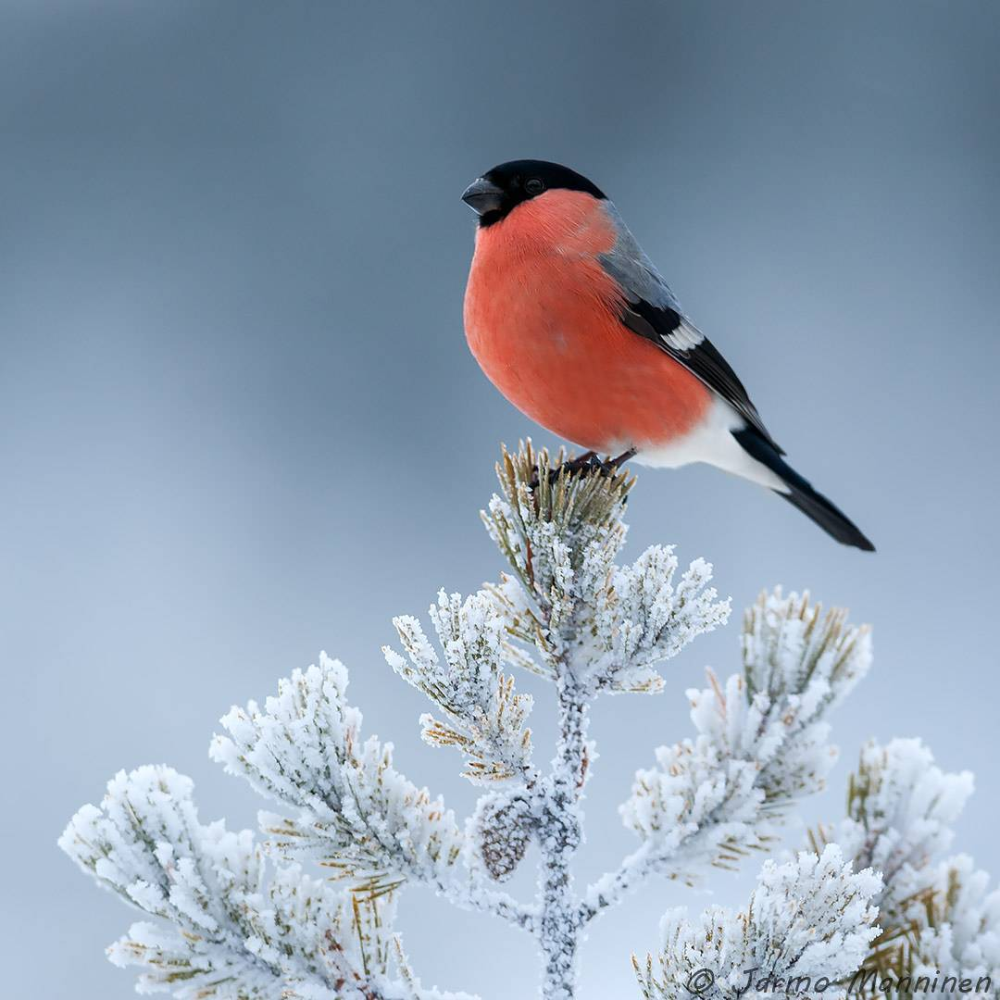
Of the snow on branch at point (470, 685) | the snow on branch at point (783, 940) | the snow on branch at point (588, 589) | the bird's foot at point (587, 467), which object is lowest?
the snow on branch at point (783, 940)

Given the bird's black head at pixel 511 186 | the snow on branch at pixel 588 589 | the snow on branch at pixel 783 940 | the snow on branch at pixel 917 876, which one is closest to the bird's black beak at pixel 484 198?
the bird's black head at pixel 511 186

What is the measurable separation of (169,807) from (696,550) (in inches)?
83.5

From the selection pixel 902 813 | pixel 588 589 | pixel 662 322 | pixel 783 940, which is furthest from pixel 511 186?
pixel 783 940

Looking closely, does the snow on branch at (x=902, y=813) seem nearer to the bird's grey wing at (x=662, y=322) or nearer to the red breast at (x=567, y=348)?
the red breast at (x=567, y=348)

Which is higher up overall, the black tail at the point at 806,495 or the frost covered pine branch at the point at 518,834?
the black tail at the point at 806,495

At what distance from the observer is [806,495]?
5.70ft

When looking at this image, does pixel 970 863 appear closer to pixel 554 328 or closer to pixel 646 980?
pixel 646 980

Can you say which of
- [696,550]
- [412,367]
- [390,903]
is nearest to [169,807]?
[390,903]

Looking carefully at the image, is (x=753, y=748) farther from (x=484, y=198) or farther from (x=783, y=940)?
(x=484, y=198)

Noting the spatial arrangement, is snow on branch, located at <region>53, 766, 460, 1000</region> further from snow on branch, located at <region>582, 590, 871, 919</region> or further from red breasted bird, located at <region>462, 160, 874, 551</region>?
red breasted bird, located at <region>462, 160, 874, 551</region>

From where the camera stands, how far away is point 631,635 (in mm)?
757

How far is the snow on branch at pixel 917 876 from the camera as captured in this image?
0.73 m

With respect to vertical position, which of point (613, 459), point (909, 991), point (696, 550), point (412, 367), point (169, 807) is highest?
point (412, 367)

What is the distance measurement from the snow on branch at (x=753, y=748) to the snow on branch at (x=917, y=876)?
0.17 ft
